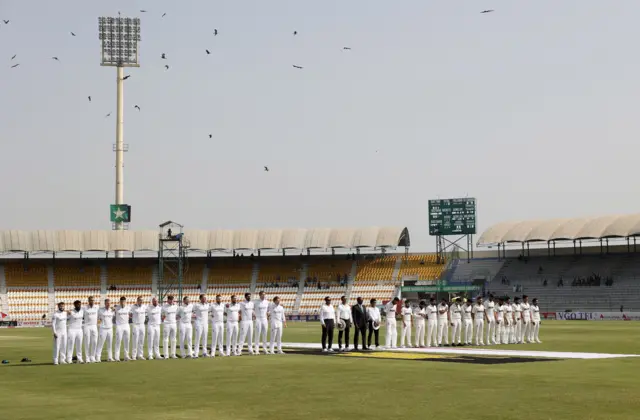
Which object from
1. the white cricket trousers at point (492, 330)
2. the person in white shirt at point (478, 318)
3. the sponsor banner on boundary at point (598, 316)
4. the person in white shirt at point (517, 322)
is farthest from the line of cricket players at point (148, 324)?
the sponsor banner on boundary at point (598, 316)

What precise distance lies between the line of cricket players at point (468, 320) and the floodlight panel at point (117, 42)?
6498 centimetres

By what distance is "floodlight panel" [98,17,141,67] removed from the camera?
9619cm

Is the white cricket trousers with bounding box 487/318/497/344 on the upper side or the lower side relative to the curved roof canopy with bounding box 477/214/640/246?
lower

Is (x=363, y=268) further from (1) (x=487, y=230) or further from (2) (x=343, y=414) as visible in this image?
(2) (x=343, y=414)

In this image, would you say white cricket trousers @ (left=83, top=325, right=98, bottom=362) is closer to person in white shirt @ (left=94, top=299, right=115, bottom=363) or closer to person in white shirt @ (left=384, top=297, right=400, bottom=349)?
person in white shirt @ (left=94, top=299, right=115, bottom=363)

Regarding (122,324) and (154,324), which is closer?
(122,324)

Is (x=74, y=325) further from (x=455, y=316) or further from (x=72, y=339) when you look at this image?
(x=455, y=316)

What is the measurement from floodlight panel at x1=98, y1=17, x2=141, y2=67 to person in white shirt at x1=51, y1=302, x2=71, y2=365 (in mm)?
70953

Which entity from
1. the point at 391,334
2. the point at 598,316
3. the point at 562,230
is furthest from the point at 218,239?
the point at 391,334

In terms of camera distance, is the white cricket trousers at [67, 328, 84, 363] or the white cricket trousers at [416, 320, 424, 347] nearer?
the white cricket trousers at [67, 328, 84, 363]

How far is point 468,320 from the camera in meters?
36.7

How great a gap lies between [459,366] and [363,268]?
2707 inches

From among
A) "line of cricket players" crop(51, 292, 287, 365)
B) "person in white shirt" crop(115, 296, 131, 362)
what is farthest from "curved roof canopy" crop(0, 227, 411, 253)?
"person in white shirt" crop(115, 296, 131, 362)

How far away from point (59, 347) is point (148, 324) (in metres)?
3.01
